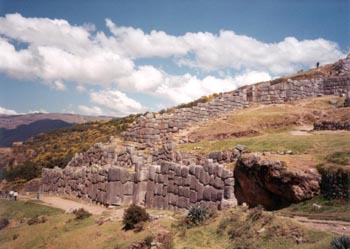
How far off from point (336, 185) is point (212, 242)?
390 centimetres

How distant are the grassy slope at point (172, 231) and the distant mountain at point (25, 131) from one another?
56190 millimetres

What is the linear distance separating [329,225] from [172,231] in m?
4.85

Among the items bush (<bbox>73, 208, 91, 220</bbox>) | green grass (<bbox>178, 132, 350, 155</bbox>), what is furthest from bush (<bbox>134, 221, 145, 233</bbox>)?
green grass (<bbox>178, 132, 350, 155</bbox>)

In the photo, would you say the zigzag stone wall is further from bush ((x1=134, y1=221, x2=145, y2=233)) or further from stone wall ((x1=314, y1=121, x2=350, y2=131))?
stone wall ((x1=314, y1=121, x2=350, y2=131))

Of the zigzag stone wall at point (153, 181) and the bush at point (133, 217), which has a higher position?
the zigzag stone wall at point (153, 181)

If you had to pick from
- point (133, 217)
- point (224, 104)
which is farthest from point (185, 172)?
point (224, 104)

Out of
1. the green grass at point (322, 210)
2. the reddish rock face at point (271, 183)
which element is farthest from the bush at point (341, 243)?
the reddish rock face at point (271, 183)

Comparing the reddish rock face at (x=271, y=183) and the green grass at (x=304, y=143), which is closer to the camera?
the reddish rock face at (x=271, y=183)

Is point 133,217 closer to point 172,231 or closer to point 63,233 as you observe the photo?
point 172,231

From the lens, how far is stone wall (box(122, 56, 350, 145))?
2622cm

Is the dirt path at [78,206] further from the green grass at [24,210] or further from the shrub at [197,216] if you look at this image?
the shrub at [197,216]

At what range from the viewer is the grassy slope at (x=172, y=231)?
955 centimetres

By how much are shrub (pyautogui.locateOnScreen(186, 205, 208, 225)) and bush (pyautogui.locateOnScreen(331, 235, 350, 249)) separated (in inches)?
210

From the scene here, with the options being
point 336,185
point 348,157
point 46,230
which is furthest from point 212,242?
point 46,230
